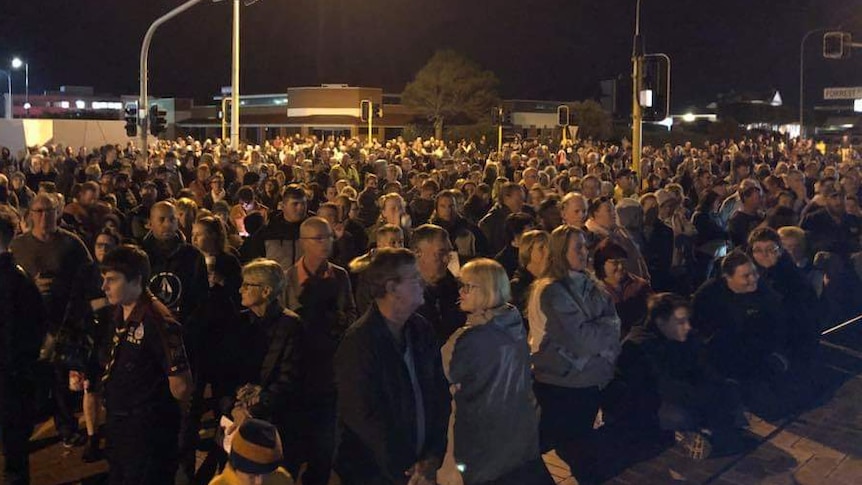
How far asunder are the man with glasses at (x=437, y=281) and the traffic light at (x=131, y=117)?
20.4 meters

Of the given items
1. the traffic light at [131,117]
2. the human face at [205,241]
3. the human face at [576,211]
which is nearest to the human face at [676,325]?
the human face at [576,211]

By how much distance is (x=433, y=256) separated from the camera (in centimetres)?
634

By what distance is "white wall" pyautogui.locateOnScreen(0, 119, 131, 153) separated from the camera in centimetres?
3303

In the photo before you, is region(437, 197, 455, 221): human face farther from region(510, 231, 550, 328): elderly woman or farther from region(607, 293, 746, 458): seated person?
region(607, 293, 746, 458): seated person

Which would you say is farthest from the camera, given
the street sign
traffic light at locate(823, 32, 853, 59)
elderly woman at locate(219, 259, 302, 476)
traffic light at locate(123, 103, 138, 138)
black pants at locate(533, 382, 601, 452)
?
the street sign

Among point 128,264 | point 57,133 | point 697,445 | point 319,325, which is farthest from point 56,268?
point 57,133

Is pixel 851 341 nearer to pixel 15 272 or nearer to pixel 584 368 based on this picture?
pixel 584 368

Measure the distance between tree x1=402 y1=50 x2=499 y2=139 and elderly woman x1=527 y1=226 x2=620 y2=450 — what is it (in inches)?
2458

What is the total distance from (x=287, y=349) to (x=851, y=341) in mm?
6798

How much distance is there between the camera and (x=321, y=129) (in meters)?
74.9

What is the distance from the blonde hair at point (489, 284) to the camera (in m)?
4.66

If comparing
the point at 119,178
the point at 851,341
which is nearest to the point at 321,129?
the point at 119,178

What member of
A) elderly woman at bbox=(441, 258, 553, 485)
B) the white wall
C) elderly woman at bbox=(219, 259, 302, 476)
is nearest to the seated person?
elderly woman at bbox=(441, 258, 553, 485)

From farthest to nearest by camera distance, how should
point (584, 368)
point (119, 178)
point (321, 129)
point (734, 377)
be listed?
point (321, 129) < point (119, 178) < point (734, 377) < point (584, 368)
